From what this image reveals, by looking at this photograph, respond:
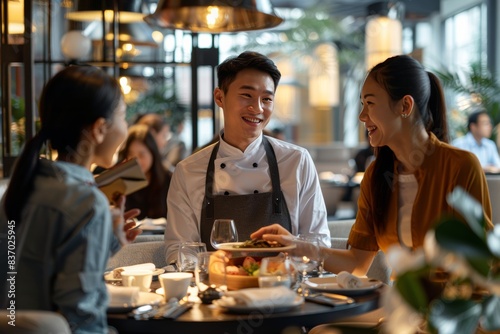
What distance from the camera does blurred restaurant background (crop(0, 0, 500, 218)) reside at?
16.2 ft

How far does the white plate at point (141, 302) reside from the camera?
201 cm

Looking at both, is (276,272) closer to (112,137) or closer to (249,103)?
(112,137)

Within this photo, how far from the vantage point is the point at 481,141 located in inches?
365

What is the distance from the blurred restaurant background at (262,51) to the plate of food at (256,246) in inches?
39.5

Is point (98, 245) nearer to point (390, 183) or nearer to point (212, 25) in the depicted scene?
point (390, 183)

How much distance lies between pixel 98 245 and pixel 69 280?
11cm

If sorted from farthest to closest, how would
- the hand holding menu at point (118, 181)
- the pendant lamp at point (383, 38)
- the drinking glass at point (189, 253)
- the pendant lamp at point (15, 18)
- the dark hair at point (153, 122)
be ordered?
the pendant lamp at point (383, 38) → the dark hair at point (153, 122) → the pendant lamp at point (15, 18) → the drinking glass at point (189, 253) → the hand holding menu at point (118, 181)

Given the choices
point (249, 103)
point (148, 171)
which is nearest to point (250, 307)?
point (249, 103)

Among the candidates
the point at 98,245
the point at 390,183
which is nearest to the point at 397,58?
the point at 390,183

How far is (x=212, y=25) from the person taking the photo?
3.24 meters

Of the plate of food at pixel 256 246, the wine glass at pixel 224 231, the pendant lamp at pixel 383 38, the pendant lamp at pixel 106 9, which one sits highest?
the pendant lamp at pixel 383 38

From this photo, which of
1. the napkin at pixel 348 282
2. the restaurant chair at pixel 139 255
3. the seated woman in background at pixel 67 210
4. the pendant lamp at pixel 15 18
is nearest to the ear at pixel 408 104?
the napkin at pixel 348 282

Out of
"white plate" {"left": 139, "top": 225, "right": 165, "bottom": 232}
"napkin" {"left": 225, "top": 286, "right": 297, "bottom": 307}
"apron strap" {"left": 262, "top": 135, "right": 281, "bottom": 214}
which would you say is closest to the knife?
"napkin" {"left": 225, "top": 286, "right": 297, "bottom": 307}

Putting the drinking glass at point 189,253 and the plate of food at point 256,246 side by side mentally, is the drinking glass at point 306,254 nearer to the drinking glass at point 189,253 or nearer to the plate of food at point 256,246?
the plate of food at point 256,246
